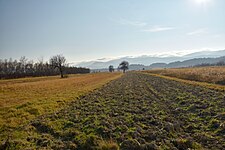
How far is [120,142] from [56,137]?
3.28 metres

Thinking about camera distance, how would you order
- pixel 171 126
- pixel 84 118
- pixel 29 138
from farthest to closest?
pixel 84 118 → pixel 171 126 → pixel 29 138

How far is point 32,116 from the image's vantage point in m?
14.6

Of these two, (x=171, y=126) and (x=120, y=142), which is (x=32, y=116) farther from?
(x=171, y=126)

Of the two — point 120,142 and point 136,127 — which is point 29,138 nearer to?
point 120,142

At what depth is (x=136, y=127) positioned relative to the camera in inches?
422

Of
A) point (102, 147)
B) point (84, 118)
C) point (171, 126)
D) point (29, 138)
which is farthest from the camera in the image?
point (84, 118)

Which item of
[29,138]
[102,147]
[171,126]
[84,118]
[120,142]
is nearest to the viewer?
[102,147]

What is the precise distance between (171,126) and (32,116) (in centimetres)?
964

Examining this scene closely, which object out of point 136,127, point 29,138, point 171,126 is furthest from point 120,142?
point 29,138

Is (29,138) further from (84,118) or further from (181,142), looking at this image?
(181,142)

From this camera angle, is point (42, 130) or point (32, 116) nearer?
point (42, 130)

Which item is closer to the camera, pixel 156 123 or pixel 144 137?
pixel 144 137

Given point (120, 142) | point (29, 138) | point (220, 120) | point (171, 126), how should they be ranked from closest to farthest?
point (120, 142) → point (29, 138) → point (171, 126) → point (220, 120)

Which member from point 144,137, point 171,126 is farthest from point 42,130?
point 171,126
